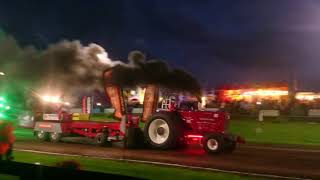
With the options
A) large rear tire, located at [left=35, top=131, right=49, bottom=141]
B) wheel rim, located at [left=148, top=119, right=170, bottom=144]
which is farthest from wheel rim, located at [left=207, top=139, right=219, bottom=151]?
large rear tire, located at [left=35, top=131, right=49, bottom=141]

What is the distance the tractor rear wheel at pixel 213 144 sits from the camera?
19.5 metres

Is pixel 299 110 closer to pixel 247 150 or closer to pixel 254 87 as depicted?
pixel 254 87

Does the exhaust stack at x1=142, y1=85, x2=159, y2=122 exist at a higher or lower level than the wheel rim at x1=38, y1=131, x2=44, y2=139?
higher

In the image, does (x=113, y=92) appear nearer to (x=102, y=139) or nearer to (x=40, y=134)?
(x=40, y=134)

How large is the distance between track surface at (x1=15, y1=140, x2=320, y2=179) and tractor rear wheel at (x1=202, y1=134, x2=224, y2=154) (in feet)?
0.88

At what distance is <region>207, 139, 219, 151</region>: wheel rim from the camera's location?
19578 millimetres

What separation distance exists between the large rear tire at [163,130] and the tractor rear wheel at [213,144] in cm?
121

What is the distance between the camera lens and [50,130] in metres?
24.2

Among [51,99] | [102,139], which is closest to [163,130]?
[102,139]

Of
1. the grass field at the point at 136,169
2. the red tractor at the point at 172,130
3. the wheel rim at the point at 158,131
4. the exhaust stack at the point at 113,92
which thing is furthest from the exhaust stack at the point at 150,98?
the grass field at the point at 136,169

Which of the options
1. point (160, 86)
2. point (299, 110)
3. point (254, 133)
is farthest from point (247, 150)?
point (299, 110)

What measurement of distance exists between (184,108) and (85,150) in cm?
390

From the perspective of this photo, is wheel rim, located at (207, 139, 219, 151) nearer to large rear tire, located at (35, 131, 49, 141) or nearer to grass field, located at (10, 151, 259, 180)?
grass field, located at (10, 151, 259, 180)

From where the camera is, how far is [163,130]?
825 inches
